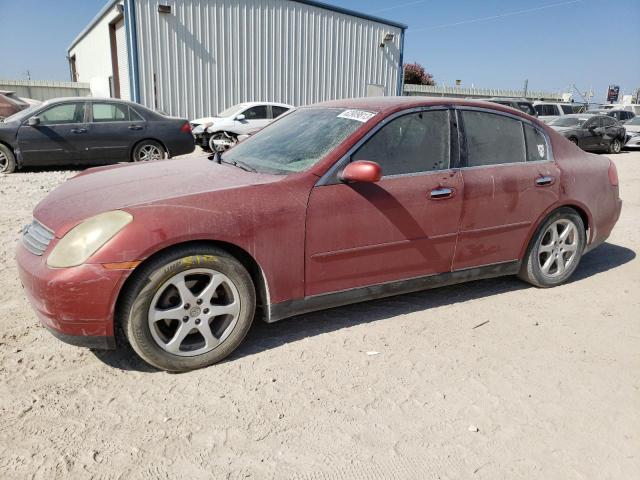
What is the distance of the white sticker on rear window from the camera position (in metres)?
Answer: 3.54

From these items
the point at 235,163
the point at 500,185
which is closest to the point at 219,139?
the point at 235,163

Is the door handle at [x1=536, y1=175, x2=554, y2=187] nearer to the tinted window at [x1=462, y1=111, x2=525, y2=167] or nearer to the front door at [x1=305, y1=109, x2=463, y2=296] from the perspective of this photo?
the tinted window at [x1=462, y1=111, x2=525, y2=167]

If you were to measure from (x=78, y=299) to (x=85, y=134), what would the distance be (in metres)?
8.21

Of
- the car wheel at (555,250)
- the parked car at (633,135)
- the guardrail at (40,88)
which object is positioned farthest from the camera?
the guardrail at (40,88)

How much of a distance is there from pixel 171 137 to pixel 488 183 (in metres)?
8.28

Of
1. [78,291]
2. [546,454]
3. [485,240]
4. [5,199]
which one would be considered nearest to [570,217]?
[485,240]

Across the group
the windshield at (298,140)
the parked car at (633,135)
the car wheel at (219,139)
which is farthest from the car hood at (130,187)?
the parked car at (633,135)

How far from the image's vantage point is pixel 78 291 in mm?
2676

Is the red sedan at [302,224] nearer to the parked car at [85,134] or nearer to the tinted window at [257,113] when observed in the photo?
the parked car at [85,134]

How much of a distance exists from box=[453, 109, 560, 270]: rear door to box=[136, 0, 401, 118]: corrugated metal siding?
14726 mm

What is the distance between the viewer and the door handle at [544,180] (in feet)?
13.5

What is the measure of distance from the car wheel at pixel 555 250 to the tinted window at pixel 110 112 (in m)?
8.59

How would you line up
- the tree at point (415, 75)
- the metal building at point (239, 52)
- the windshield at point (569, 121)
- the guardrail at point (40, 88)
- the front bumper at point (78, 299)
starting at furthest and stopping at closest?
the tree at point (415, 75) < the guardrail at point (40, 88) < the windshield at point (569, 121) < the metal building at point (239, 52) < the front bumper at point (78, 299)

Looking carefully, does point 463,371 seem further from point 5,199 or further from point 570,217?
point 5,199
